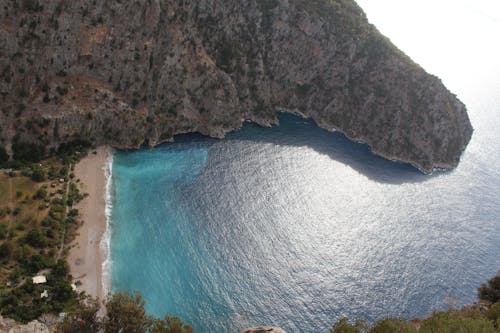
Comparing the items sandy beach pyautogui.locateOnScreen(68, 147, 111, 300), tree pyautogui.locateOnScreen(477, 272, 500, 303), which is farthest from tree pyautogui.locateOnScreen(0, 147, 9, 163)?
tree pyautogui.locateOnScreen(477, 272, 500, 303)

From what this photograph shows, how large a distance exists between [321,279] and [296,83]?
93.6m

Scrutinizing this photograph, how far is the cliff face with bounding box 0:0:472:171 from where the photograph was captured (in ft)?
332

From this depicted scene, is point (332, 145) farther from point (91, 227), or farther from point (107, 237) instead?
point (91, 227)

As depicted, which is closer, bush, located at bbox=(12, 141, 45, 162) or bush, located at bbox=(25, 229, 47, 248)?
bush, located at bbox=(25, 229, 47, 248)

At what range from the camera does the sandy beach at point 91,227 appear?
78125 mm

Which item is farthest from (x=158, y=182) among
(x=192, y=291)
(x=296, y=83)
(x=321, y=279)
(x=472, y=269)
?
(x=472, y=269)

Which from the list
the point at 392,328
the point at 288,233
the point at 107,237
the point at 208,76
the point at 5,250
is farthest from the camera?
the point at 208,76

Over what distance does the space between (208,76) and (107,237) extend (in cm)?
6688

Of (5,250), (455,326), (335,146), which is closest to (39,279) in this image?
(5,250)

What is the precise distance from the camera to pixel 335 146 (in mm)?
149250

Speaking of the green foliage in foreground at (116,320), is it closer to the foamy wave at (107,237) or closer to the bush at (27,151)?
the foamy wave at (107,237)

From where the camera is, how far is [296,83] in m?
161

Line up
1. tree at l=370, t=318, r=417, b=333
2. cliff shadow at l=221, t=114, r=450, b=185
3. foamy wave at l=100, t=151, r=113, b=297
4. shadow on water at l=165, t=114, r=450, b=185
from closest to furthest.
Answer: tree at l=370, t=318, r=417, b=333 → foamy wave at l=100, t=151, r=113, b=297 → shadow on water at l=165, t=114, r=450, b=185 → cliff shadow at l=221, t=114, r=450, b=185

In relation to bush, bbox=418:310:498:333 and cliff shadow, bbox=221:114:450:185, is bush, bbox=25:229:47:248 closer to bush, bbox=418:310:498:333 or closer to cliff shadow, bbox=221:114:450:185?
cliff shadow, bbox=221:114:450:185
